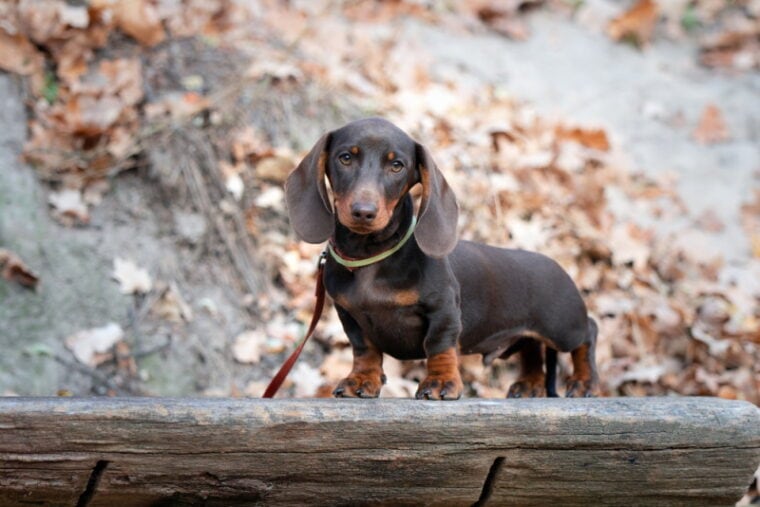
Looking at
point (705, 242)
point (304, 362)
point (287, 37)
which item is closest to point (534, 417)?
point (304, 362)

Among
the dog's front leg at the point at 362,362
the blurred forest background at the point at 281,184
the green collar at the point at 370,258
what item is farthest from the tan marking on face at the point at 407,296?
the blurred forest background at the point at 281,184

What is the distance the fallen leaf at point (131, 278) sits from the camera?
5.38 metres

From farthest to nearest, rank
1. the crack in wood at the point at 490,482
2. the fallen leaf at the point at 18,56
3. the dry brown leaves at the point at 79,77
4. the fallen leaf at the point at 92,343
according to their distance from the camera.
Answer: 1. the fallen leaf at the point at 18,56
2. the dry brown leaves at the point at 79,77
3. the fallen leaf at the point at 92,343
4. the crack in wood at the point at 490,482

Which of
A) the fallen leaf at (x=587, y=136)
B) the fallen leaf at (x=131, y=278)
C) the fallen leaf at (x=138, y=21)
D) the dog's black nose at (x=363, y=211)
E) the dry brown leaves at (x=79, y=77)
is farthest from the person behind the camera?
the fallen leaf at (x=587, y=136)

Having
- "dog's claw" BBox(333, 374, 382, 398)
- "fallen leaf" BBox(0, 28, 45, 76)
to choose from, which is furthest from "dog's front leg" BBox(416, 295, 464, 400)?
"fallen leaf" BBox(0, 28, 45, 76)

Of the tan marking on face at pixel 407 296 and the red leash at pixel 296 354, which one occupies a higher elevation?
the tan marking on face at pixel 407 296

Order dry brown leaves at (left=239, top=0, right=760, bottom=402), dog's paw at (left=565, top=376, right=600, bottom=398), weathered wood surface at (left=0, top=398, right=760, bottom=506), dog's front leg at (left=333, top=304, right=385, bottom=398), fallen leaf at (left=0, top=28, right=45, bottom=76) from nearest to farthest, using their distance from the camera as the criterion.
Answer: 1. weathered wood surface at (left=0, top=398, right=760, bottom=506)
2. dog's front leg at (left=333, top=304, right=385, bottom=398)
3. dog's paw at (left=565, top=376, right=600, bottom=398)
4. dry brown leaves at (left=239, top=0, right=760, bottom=402)
5. fallen leaf at (left=0, top=28, right=45, bottom=76)

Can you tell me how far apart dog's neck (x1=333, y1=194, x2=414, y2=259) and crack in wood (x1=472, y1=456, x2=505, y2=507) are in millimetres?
775

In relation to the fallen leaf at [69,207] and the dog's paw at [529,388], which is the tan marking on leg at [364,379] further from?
the fallen leaf at [69,207]

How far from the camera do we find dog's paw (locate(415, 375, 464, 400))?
10.0 feet

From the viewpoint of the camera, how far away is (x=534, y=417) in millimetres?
2975

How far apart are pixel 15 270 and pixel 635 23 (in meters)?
5.55

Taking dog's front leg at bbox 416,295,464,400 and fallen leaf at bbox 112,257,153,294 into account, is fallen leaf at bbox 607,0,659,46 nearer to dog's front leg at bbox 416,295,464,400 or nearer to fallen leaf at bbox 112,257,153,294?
fallen leaf at bbox 112,257,153,294

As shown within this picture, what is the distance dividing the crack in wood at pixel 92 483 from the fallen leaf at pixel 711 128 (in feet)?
19.6
